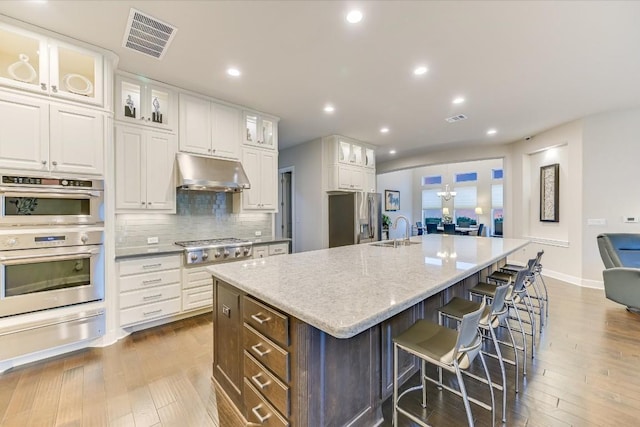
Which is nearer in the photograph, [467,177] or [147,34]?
[147,34]

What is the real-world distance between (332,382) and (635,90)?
5.31m

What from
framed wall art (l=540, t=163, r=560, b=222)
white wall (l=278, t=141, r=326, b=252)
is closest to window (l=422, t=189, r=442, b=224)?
framed wall art (l=540, t=163, r=560, b=222)

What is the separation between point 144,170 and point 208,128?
0.97 meters

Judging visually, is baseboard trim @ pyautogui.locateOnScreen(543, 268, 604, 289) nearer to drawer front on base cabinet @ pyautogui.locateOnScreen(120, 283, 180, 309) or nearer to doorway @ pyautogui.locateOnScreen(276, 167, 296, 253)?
doorway @ pyautogui.locateOnScreen(276, 167, 296, 253)

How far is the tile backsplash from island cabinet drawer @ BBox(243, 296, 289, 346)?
8.10ft

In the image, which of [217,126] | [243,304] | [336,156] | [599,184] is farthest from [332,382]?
[599,184]

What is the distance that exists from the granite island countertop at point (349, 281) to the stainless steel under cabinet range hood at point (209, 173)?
1.65 metres

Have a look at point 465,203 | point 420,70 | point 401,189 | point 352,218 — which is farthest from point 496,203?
point 420,70

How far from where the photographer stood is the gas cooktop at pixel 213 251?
10.4ft

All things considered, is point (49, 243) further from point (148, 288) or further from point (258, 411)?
point (258, 411)

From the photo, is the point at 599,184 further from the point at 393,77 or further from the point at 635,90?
the point at 393,77

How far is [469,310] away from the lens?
193 centimetres

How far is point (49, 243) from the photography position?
2330mm

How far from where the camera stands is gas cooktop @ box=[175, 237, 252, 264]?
10.4ft
